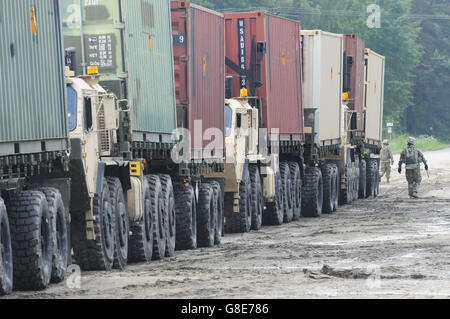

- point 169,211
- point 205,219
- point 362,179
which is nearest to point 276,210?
point 205,219

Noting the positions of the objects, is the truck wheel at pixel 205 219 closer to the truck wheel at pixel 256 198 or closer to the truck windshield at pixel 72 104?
the truck wheel at pixel 256 198

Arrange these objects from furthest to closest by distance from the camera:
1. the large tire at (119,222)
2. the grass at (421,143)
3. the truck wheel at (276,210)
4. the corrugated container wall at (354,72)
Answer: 1. the grass at (421,143)
2. the corrugated container wall at (354,72)
3. the truck wheel at (276,210)
4. the large tire at (119,222)

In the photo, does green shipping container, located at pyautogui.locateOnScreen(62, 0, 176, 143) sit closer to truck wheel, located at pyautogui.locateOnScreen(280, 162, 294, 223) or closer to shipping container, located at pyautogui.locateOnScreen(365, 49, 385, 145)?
truck wheel, located at pyautogui.locateOnScreen(280, 162, 294, 223)

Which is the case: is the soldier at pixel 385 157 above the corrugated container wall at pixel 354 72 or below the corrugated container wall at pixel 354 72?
below

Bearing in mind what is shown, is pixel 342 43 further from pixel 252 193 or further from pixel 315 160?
pixel 252 193

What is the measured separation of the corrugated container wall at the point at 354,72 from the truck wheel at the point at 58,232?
2140cm

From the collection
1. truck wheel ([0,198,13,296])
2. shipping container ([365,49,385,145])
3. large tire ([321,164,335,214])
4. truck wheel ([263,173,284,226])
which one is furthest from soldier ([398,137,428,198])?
truck wheel ([0,198,13,296])

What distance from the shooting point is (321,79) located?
29.0 m

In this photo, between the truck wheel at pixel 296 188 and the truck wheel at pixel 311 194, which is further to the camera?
the truck wheel at pixel 311 194

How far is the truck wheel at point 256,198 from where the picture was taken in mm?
23531

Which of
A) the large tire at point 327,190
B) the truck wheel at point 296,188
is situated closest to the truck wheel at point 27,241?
the truck wheel at point 296,188

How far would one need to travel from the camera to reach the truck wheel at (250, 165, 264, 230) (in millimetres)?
23531
